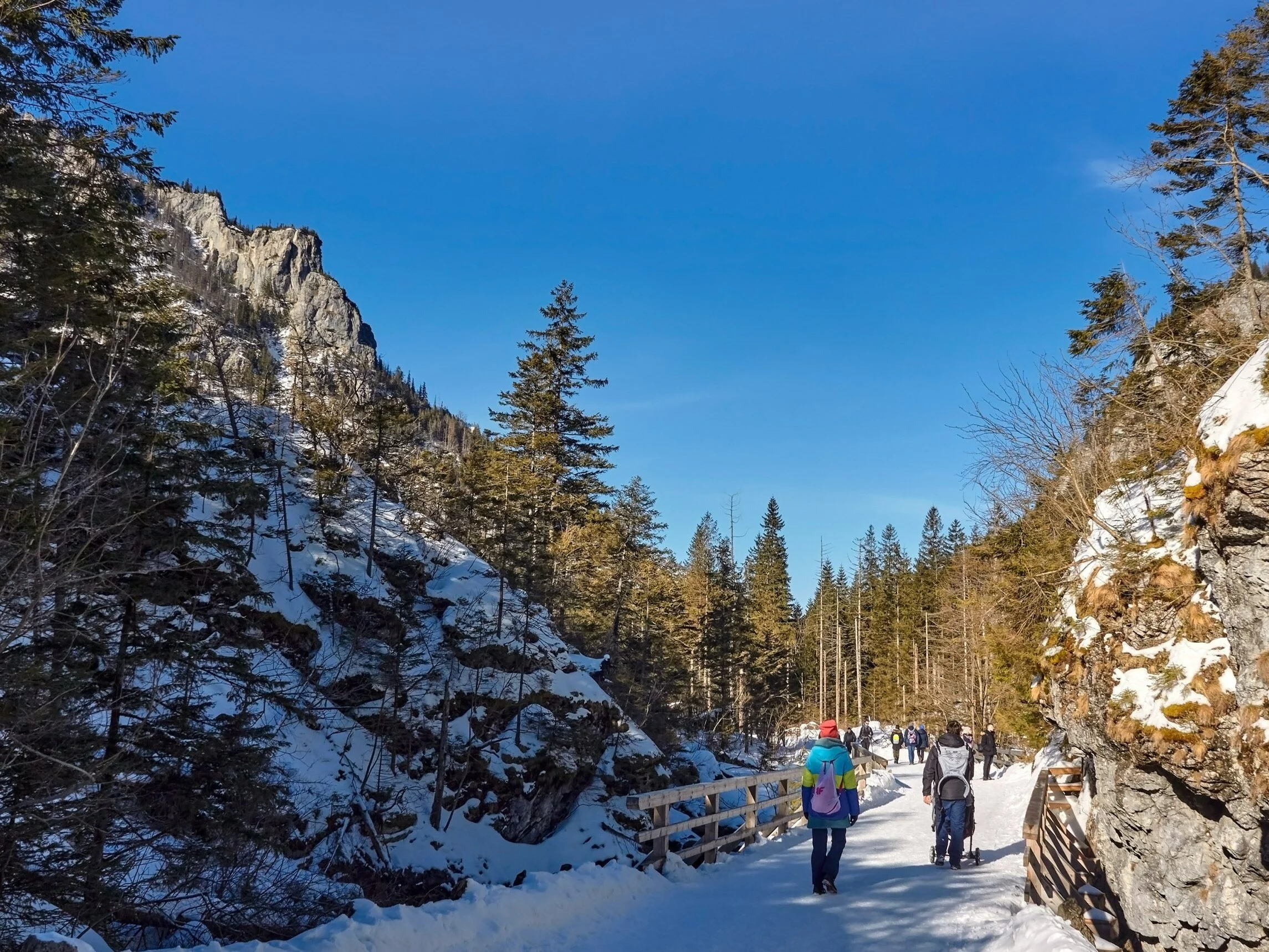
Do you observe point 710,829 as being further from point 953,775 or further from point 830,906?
point 953,775

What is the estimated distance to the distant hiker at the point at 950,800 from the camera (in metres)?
9.59

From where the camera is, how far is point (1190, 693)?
324 inches

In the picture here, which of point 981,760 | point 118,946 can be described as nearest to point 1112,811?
point 118,946

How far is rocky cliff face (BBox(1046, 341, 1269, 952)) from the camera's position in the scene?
7.41 meters

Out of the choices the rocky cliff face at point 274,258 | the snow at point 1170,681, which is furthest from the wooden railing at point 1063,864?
the rocky cliff face at point 274,258

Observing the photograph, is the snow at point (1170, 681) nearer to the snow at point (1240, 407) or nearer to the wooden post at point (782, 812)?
the snow at point (1240, 407)

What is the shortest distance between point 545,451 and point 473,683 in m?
13.0

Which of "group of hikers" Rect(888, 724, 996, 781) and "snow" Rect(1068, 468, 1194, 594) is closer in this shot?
"snow" Rect(1068, 468, 1194, 594)

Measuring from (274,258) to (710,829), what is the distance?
199483 millimetres

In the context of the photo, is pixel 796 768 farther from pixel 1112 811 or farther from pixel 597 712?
pixel 597 712

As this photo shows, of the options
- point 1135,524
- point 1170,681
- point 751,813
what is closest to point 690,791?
point 751,813

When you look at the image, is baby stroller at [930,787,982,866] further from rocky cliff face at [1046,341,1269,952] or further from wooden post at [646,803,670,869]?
wooden post at [646,803,670,869]

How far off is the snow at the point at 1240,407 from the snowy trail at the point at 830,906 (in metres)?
5.51

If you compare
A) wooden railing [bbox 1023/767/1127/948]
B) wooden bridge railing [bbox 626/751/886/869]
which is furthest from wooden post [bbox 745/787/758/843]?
wooden railing [bbox 1023/767/1127/948]
